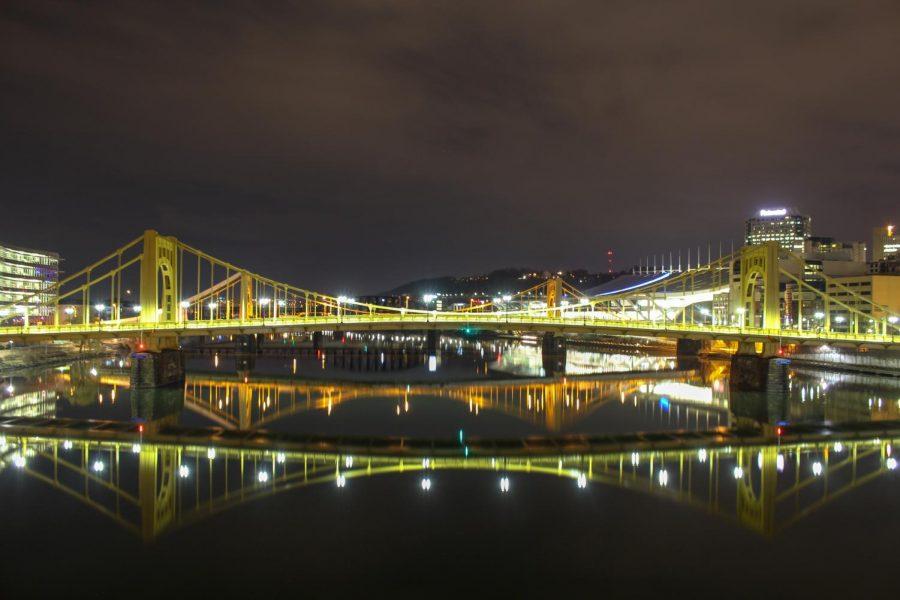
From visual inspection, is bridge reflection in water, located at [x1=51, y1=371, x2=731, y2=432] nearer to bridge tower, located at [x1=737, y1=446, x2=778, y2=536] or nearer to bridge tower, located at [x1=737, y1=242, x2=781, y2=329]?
bridge tower, located at [x1=737, y1=242, x2=781, y2=329]

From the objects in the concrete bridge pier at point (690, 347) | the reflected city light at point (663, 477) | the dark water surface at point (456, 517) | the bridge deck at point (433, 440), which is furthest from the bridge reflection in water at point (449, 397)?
the concrete bridge pier at point (690, 347)

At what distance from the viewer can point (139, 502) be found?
16.4 meters

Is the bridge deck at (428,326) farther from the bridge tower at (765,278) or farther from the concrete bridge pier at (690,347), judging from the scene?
the concrete bridge pier at (690,347)

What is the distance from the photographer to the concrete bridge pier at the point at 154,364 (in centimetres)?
3459

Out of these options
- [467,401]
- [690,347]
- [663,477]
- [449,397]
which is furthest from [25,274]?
[663,477]

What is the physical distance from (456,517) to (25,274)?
258 feet

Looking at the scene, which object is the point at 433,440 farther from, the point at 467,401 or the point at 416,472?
the point at 467,401

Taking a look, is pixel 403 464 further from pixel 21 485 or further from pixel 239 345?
pixel 239 345

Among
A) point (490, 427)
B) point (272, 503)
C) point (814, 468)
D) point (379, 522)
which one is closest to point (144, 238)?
point (490, 427)

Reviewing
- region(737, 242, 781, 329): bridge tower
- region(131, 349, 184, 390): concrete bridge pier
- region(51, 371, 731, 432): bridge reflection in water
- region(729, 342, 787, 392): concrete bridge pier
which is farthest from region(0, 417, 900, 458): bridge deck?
region(737, 242, 781, 329): bridge tower

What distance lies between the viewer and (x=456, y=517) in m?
15.3

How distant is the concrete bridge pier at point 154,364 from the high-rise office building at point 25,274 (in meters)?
42.6

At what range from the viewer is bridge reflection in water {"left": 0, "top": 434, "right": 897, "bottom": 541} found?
16281 millimetres

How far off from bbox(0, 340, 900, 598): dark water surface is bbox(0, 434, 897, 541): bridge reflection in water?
0.11 m
